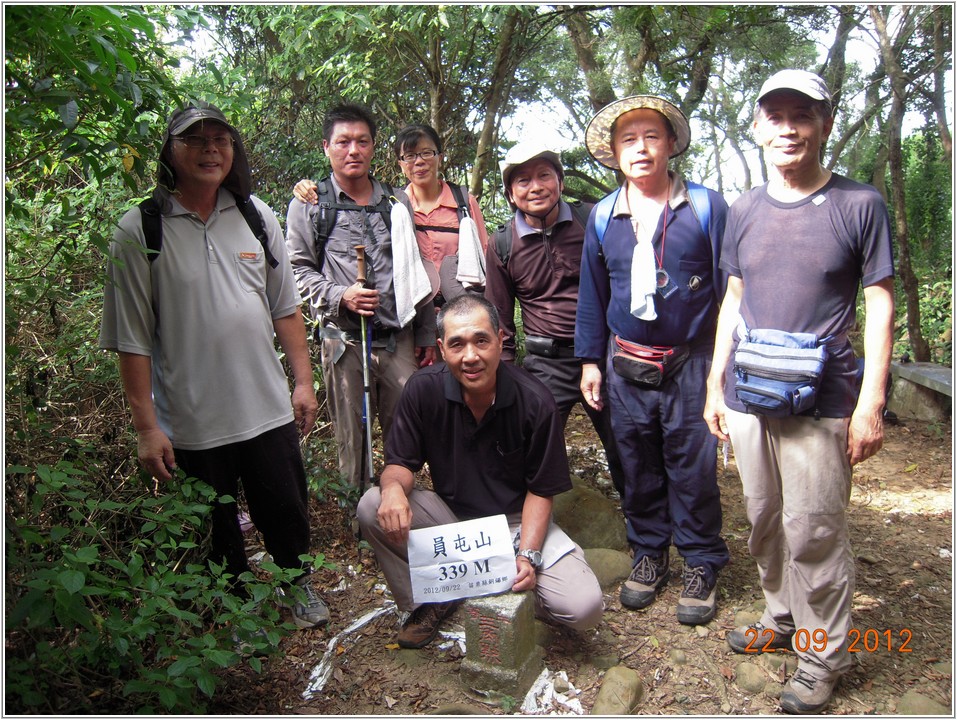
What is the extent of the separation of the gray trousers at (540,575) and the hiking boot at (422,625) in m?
0.06

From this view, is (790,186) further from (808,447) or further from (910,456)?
(910,456)

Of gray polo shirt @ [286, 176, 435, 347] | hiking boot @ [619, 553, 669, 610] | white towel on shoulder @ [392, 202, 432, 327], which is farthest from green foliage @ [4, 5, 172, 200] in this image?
hiking boot @ [619, 553, 669, 610]

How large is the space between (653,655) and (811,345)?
62.6 inches

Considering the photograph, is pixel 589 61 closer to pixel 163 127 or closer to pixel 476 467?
pixel 163 127

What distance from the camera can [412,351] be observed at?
13.6ft

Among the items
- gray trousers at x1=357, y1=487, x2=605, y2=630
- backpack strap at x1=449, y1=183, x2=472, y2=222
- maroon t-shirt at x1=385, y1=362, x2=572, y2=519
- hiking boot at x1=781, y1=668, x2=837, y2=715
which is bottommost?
hiking boot at x1=781, y1=668, x2=837, y2=715

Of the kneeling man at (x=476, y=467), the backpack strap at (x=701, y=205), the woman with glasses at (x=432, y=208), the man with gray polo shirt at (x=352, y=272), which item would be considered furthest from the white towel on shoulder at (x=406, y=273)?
the backpack strap at (x=701, y=205)

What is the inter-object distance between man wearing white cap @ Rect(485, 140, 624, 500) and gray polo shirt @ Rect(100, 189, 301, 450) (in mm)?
1468

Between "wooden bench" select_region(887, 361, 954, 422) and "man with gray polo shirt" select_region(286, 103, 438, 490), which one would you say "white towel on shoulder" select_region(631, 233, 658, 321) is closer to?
"man with gray polo shirt" select_region(286, 103, 438, 490)

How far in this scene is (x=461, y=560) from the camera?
303 cm

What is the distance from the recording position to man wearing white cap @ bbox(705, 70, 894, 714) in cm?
260

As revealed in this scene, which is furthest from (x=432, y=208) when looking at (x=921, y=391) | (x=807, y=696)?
(x=921, y=391)

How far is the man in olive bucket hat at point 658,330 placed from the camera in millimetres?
3375
